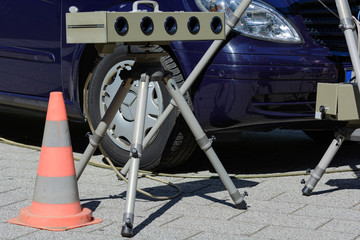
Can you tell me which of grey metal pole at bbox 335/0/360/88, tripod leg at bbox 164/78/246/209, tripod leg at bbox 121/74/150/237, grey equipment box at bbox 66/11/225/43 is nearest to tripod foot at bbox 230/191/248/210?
tripod leg at bbox 164/78/246/209

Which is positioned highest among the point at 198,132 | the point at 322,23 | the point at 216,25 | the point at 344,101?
the point at 216,25

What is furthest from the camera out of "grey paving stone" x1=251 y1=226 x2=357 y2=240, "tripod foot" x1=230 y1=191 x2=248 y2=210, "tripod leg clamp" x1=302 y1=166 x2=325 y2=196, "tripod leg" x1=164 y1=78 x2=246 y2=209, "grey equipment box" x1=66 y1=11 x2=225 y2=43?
"tripod leg clamp" x1=302 y1=166 x2=325 y2=196

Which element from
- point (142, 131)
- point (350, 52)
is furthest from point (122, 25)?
point (350, 52)

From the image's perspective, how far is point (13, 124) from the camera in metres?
7.64

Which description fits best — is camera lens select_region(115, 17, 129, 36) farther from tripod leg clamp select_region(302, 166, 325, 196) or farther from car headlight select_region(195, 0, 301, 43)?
tripod leg clamp select_region(302, 166, 325, 196)

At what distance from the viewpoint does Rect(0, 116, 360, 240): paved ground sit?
12.9ft

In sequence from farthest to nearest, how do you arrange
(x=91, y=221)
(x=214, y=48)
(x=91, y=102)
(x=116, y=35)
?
(x=91, y=102) < (x=214, y=48) < (x=91, y=221) < (x=116, y=35)

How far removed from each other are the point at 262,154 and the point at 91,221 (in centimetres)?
235

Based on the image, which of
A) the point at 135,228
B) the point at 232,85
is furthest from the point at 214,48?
the point at 135,228

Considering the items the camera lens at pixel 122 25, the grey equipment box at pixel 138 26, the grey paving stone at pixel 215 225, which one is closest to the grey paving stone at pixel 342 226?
the grey paving stone at pixel 215 225

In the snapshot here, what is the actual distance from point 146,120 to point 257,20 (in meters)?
0.98

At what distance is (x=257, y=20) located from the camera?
5082mm

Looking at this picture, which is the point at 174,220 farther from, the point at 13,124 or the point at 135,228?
the point at 13,124

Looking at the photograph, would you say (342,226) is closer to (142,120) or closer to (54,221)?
(142,120)
